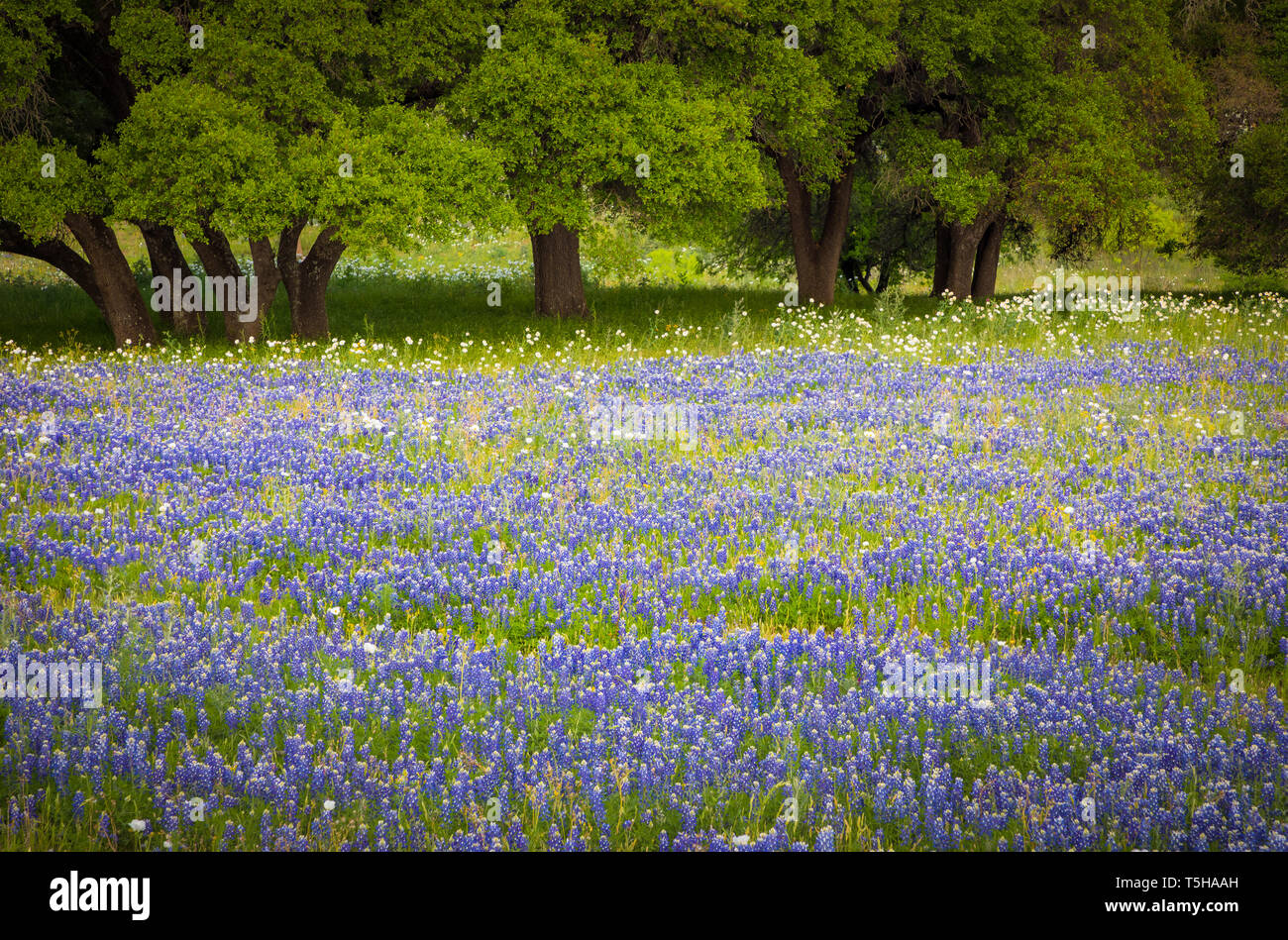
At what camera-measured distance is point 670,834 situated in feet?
13.3

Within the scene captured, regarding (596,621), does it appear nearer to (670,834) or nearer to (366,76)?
(670,834)

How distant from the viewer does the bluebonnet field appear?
163 inches

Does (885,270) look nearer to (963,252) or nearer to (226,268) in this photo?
(963,252)

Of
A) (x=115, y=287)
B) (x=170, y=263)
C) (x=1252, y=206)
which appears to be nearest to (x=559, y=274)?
(x=170, y=263)

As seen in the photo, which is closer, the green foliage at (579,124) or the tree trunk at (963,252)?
the green foliage at (579,124)

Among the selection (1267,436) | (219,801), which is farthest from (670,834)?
(1267,436)

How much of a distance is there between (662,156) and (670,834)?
17.2m

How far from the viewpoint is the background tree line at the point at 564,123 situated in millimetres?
17422

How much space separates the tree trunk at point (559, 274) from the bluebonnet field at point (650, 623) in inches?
496

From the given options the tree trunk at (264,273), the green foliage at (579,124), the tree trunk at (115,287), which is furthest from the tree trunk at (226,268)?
the green foliage at (579,124)

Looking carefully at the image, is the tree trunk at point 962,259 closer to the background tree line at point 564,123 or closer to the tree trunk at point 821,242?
the background tree line at point 564,123

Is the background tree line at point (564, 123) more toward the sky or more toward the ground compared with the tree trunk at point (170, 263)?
more toward the sky

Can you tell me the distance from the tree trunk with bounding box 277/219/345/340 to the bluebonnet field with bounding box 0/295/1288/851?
8.95 meters

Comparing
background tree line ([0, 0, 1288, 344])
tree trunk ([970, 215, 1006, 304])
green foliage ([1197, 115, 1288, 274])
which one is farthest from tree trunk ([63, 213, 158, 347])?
green foliage ([1197, 115, 1288, 274])
